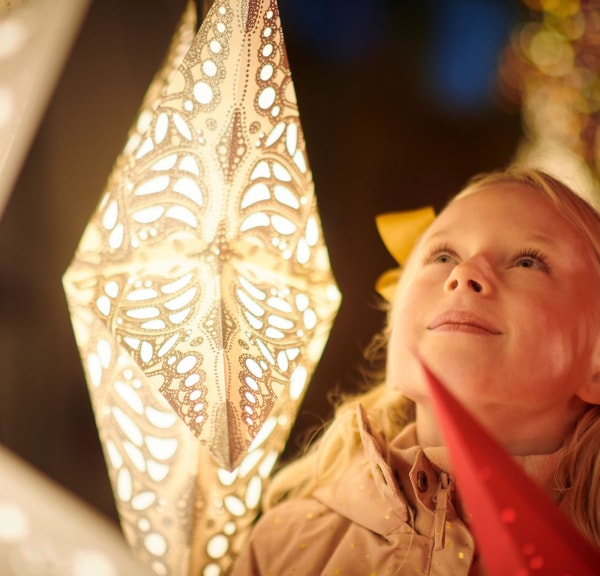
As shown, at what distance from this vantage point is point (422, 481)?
31.0 inches

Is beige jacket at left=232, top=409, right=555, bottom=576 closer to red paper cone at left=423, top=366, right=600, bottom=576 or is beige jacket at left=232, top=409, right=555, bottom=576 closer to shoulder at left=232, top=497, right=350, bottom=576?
shoulder at left=232, top=497, right=350, bottom=576

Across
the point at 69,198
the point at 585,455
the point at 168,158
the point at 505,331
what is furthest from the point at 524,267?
the point at 69,198

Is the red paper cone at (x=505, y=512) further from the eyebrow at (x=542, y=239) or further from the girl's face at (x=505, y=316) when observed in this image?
the eyebrow at (x=542, y=239)

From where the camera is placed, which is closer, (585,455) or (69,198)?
(585,455)

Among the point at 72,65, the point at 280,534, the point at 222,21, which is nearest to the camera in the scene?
the point at 222,21

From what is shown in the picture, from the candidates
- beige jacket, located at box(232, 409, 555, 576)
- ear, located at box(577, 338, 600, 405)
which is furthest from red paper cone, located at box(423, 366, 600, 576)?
ear, located at box(577, 338, 600, 405)

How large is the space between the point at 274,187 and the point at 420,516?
0.37 meters

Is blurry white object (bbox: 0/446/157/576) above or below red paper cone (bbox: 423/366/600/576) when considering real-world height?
below

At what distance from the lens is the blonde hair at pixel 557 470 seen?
79 centimetres

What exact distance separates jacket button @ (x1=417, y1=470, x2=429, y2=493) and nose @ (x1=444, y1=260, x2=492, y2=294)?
196mm

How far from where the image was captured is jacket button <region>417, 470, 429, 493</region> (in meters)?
0.78

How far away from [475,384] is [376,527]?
0.61ft

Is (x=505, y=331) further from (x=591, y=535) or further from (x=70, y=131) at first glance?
(x=70, y=131)

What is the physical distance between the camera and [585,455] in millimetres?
800
